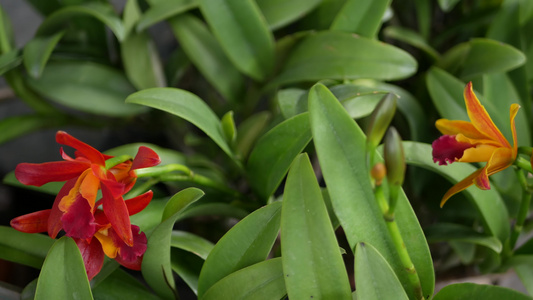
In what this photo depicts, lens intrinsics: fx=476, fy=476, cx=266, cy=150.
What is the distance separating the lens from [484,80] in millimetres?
629

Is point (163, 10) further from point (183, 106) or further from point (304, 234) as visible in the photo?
point (304, 234)

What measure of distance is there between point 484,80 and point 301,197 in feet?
1.26

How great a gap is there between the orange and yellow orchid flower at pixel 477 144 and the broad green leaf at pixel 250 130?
283mm

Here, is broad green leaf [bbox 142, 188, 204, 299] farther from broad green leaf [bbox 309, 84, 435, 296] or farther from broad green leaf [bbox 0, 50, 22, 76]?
broad green leaf [bbox 0, 50, 22, 76]

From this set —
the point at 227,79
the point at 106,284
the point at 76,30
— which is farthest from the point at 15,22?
the point at 106,284

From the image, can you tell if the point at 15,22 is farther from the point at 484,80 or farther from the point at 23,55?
the point at 484,80

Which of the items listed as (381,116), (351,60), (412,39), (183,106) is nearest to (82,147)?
(183,106)


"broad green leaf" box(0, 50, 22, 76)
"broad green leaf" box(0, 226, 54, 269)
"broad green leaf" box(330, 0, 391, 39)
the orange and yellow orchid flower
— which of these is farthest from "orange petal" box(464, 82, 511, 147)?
"broad green leaf" box(0, 50, 22, 76)

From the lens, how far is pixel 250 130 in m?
0.66

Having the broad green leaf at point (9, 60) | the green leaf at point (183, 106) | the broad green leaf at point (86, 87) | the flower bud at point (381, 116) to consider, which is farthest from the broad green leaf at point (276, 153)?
the broad green leaf at point (9, 60)

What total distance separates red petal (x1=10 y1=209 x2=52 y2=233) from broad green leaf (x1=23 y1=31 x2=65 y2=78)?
25 centimetres

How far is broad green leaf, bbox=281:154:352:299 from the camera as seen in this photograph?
375 mm

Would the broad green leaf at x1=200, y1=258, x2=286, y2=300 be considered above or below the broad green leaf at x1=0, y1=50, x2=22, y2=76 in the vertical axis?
below

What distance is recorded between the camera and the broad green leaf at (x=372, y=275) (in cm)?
36
